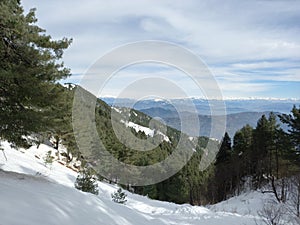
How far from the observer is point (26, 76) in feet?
26.1

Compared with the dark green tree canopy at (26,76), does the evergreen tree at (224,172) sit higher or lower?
lower

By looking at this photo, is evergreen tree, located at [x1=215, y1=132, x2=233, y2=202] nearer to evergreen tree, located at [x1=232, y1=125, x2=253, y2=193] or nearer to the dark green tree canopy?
evergreen tree, located at [x1=232, y1=125, x2=253, y2=193]

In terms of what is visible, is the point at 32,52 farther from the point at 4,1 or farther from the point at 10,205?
the point at 10,205

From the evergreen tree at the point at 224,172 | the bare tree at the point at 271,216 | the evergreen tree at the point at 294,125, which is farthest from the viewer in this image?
the evergreen tree at the point at 224,172

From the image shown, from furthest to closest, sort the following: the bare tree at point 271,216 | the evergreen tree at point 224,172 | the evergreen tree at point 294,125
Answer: the evergreen tree at point 224,172, the evergreen tree at point 294,125, the bare tree at point 271,216

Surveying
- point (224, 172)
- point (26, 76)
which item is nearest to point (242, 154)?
point (224, 172)

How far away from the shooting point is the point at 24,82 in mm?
8039

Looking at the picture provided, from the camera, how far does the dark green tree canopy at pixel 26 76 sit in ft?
26.0

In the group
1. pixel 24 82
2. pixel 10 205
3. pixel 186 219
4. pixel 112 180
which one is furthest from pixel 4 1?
pixel 112 180

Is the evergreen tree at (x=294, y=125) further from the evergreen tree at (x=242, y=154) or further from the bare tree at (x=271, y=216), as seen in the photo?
the bare tree at (x=271, y=216)

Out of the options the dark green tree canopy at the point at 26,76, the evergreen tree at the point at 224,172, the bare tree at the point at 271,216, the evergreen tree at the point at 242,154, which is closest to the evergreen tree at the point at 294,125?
the evergreen tree at the point at 242,154

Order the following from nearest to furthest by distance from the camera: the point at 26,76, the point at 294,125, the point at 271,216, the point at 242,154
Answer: the point at 26,76
the point at 271,216
the point at 294,125
the point at 242,154

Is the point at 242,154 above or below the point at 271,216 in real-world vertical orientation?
above

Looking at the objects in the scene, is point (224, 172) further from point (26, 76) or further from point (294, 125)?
point (26, 76)
